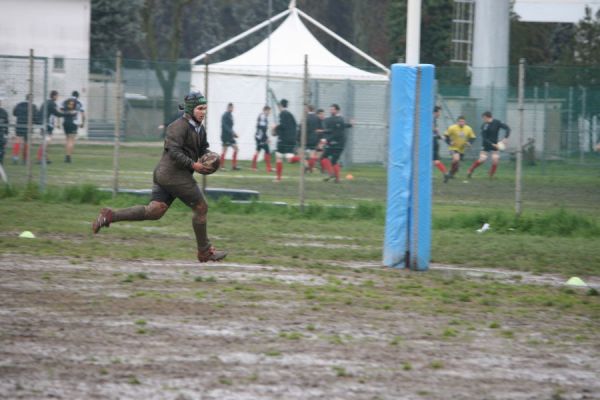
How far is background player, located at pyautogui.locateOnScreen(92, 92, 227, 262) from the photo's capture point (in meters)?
12.3

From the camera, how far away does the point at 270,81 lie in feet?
85.8

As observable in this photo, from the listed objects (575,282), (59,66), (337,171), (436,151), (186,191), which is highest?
(59,66)

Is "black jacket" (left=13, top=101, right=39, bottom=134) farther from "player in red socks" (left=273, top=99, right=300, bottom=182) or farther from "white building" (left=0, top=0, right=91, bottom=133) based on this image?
"white building" (left=0, top=0, right=91, bottom=133)

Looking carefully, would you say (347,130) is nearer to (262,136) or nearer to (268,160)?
(262,136)

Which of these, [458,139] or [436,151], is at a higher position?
[458,139]

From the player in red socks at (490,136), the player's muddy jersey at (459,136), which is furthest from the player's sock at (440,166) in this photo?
the player in red socks at (490,136)

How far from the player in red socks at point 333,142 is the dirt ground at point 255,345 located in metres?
11.6

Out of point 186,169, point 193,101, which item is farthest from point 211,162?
point 193,101

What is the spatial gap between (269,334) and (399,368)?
1.35 meters

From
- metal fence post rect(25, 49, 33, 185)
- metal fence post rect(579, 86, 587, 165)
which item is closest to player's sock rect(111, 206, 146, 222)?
metal fence post rect(25, 49, 33, 185)

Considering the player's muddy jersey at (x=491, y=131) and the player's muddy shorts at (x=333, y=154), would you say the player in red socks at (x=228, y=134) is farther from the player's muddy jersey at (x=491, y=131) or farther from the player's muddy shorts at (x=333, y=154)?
the player's muddy jersey at (x=491, y=131)

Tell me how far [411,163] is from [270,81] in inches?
539

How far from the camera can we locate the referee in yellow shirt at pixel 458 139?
27203mm

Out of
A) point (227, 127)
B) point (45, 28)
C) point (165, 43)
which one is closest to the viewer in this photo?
Result: point (227, 127)
